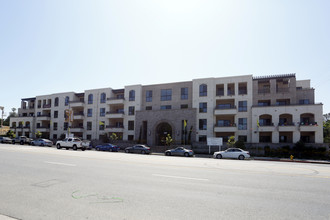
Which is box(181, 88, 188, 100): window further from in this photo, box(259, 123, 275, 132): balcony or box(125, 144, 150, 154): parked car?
box(259, 123, 275, 132): balcony

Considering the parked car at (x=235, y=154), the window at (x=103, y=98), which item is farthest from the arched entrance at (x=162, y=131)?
the parked car at (x=235, y=154)

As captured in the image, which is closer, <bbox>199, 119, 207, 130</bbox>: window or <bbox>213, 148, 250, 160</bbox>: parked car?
<bbox>213, 148, 250, 160</bbox>: parked car

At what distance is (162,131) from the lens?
42.3 m

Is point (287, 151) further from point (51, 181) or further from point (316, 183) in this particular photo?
point (51, 181)

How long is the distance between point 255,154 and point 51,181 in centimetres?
2921

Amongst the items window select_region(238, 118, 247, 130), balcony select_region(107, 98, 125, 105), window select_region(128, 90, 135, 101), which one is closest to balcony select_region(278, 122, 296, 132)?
window select_region(238, 118, 247, 130)

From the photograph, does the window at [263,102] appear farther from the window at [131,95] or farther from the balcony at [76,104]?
the balcony at [76,104]

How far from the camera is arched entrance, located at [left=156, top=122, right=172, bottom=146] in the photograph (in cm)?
4162

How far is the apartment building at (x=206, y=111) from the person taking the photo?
1353 inches

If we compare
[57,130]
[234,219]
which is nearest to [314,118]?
[234,219]

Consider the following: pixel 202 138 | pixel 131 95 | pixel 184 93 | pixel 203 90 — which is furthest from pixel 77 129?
pixel 203 90

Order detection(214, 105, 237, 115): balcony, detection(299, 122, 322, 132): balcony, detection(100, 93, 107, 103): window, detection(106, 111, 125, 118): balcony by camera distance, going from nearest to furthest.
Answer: detection(299, 122, 322, 132): balcony < detection(214, 105, 237, 115): balcony < detection(106, 111, 125, 118): balcony < detection(100, 93, 107, 103): window

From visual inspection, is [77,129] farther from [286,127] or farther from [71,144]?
[286,127]

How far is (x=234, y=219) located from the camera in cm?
464
